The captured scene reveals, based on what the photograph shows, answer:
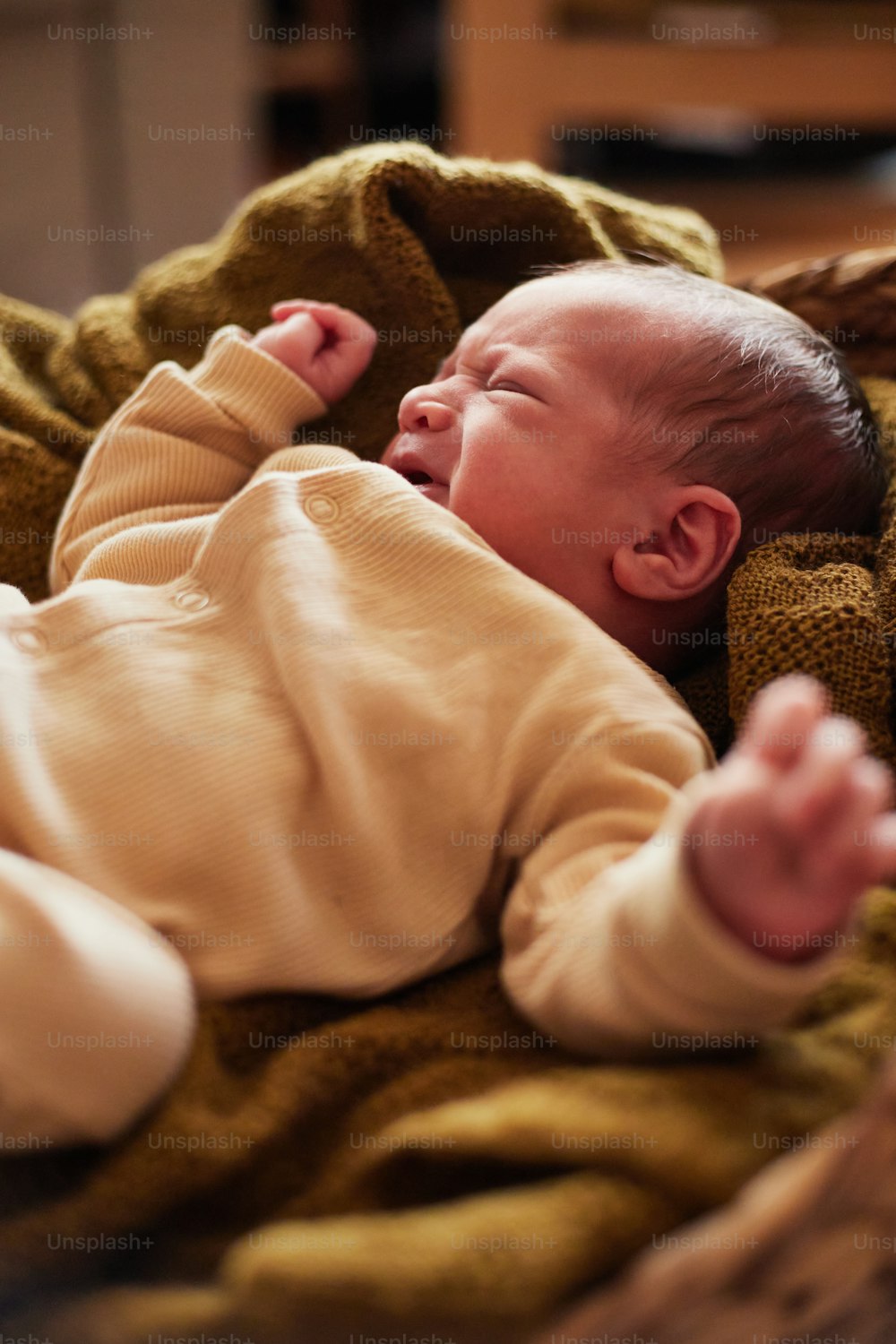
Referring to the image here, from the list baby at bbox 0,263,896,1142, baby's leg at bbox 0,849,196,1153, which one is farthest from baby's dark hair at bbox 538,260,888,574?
baby's leg at bbox 0,849,196,1153

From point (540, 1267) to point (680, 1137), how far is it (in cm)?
9

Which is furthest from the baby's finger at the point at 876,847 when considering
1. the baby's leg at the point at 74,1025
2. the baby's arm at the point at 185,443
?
the baby's arm at the point at 185,443

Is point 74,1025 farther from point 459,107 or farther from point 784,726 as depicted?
point 459,107

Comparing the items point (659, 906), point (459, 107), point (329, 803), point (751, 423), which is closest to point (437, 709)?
point (329, 803)

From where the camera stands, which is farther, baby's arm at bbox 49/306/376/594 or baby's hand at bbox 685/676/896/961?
baby's arm at bbox 49/306/376/594

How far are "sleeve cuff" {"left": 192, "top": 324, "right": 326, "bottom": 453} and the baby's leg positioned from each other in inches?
19.1

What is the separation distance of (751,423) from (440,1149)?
1.81 feet

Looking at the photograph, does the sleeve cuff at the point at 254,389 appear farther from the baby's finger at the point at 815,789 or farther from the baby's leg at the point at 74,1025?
the baby's finger at the point at 815,789

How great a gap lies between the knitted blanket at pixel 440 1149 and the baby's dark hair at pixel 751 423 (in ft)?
0.16

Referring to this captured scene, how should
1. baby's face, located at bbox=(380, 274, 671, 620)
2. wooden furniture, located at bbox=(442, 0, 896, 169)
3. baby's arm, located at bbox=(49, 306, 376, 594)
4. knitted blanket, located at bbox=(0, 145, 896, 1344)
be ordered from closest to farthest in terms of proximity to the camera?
1. knitted blanket, located at bbox=(0, 145, 896, 1344)
2. baby's face, located at bbox=(380, 274, 671, 620)
3. baby's arm, located at bbox=(49, 306, 376, 594)
4. wooden furniture, located at bbox=(442, 0, 896, 169)

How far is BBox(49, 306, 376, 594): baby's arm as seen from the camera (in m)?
0.98

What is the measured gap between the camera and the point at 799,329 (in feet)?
3.18

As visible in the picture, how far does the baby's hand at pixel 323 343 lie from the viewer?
3.38ft

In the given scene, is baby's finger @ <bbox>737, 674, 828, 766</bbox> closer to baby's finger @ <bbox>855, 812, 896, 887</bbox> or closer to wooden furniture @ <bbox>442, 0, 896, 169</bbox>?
baby's finger @ <bbox>855, 812, 896, 887</bbox>
